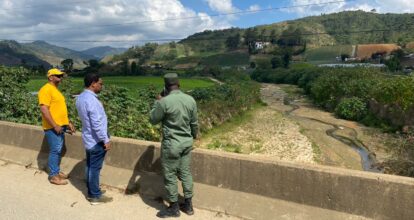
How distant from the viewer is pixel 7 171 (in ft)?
26.5

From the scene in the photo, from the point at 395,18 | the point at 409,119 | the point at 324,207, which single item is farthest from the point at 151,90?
the point at 395,18

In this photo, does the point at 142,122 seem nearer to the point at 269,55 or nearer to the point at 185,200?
the point at 185,200

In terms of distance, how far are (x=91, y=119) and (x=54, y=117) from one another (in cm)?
140

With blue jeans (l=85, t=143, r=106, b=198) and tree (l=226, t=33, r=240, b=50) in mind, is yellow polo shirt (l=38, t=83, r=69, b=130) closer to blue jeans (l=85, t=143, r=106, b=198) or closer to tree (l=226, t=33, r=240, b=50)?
blue jeans (l=85, t=143, r=106, b=198)

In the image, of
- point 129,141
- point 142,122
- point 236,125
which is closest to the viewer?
point 129,141

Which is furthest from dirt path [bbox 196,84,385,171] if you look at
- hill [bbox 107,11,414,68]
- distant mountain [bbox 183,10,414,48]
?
distant mountain [bbox 183,10,414,48]

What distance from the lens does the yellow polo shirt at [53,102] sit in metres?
6.84

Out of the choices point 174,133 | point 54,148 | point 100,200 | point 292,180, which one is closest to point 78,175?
point 54,148

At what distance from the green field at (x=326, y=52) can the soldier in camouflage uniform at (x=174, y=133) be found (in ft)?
468

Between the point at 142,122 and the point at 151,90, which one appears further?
the point at 151,90

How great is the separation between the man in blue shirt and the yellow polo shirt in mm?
1053

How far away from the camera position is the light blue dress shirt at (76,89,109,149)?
5.94 meters

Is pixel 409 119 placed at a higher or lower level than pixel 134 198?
lower

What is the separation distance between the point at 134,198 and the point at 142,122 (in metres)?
4.86
